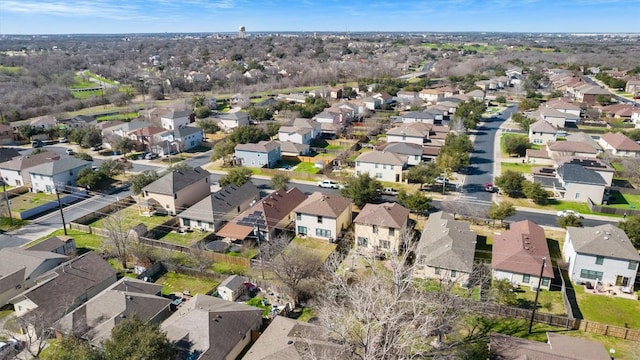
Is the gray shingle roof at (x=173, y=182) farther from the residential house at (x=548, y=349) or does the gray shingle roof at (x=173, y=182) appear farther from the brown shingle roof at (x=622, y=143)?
the brown shingle roof at (x=622, y=143)

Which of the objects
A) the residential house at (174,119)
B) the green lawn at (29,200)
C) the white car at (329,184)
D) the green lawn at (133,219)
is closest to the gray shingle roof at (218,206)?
the green lawn at (133,219)

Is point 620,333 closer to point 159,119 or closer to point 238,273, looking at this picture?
point 238,273

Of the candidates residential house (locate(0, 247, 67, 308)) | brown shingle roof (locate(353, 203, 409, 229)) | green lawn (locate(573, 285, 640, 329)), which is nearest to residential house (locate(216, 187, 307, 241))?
brown shingle roof (locate(353, 203, 409, 229))

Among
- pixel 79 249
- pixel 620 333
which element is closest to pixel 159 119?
pixel 79 249

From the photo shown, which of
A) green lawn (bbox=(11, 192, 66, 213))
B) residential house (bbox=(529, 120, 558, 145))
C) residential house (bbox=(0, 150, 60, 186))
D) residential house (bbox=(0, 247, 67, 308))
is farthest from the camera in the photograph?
residential house (bbox=(529, 120, 558, 145))

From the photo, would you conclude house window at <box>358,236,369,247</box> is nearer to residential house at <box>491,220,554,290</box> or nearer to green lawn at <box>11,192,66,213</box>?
residential house at <box>491,220,554,290</box>

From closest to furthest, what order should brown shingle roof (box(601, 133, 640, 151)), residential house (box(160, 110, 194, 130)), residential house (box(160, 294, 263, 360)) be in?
residential house (box(160, 294, 263, 360)), brown shingle roof (box(601, 133, 640, 151)), residential house (box(160, 110, 194, 130))

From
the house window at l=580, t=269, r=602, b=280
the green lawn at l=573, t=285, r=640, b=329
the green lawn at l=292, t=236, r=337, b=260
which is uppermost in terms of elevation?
the house window at l=580, t=269, r=602, b=280
